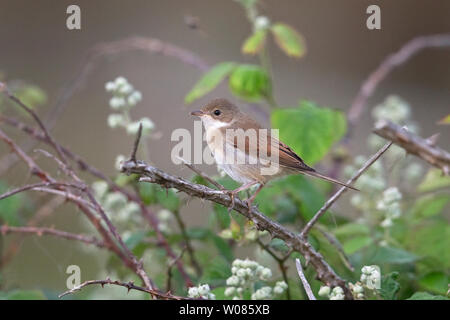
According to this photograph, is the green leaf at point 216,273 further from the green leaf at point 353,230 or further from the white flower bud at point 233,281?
the green leaf at point 353,230

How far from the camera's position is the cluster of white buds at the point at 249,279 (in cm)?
230

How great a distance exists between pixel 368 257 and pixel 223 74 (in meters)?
1.18

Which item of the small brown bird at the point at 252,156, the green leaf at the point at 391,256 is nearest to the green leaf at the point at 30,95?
the small brown bird at the point at 252,156

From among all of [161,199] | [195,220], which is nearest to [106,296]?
[161,199]

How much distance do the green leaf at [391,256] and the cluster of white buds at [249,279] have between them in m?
0.50

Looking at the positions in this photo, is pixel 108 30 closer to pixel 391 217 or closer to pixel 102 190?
pixel 102 190

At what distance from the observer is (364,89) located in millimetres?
3982

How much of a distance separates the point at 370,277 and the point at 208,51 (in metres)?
5.39

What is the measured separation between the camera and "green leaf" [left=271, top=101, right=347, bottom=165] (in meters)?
3.20

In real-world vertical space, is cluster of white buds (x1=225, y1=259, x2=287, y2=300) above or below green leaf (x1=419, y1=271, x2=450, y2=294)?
below

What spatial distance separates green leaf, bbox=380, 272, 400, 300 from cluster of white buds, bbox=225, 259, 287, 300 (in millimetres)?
358

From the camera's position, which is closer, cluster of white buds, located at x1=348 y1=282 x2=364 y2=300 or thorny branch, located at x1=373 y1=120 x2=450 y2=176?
thorny branch, located at x1=373 y1=120 x2=450 y2=176

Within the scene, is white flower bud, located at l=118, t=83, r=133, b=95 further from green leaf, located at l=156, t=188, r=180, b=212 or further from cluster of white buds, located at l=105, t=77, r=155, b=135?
green leaf, located at l=156, t=188, r=180, b=212

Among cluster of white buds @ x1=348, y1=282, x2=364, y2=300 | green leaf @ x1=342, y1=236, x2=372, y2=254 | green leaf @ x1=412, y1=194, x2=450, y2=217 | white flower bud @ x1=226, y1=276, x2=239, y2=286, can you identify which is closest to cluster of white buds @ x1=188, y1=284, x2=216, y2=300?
white flower bud @ x1=226, y1=276, x2=239, y2=286
